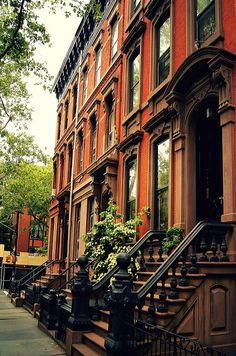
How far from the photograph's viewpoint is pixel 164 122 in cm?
984

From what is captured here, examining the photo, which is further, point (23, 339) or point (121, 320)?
point (23, 339)

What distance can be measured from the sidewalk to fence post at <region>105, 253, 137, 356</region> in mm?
2702

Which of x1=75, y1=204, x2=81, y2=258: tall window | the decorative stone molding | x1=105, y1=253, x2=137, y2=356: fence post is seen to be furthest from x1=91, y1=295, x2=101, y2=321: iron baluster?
x1=75, y1=204, x2=81, y2=258: tall window

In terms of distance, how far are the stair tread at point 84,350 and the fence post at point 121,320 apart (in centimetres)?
Result: 113

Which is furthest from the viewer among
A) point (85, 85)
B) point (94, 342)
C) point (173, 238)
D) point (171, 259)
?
point (85, 85)

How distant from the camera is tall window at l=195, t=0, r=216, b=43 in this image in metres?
8.48

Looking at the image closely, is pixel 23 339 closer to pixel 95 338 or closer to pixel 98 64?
pixel 95 338

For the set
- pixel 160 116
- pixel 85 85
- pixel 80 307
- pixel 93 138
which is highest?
pixel 85 85

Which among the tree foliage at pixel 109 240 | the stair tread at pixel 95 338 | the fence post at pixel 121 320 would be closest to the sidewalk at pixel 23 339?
the stair tread at pixel 95 338

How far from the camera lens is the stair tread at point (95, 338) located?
21.2 feet

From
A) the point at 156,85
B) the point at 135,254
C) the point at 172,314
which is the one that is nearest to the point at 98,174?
the point at 156,85

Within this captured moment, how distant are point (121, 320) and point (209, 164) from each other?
412 cm

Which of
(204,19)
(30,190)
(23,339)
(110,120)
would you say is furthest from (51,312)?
(30,190)

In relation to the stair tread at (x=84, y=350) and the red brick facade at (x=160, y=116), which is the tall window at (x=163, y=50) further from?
the stair tread at (x=84, y=350)
